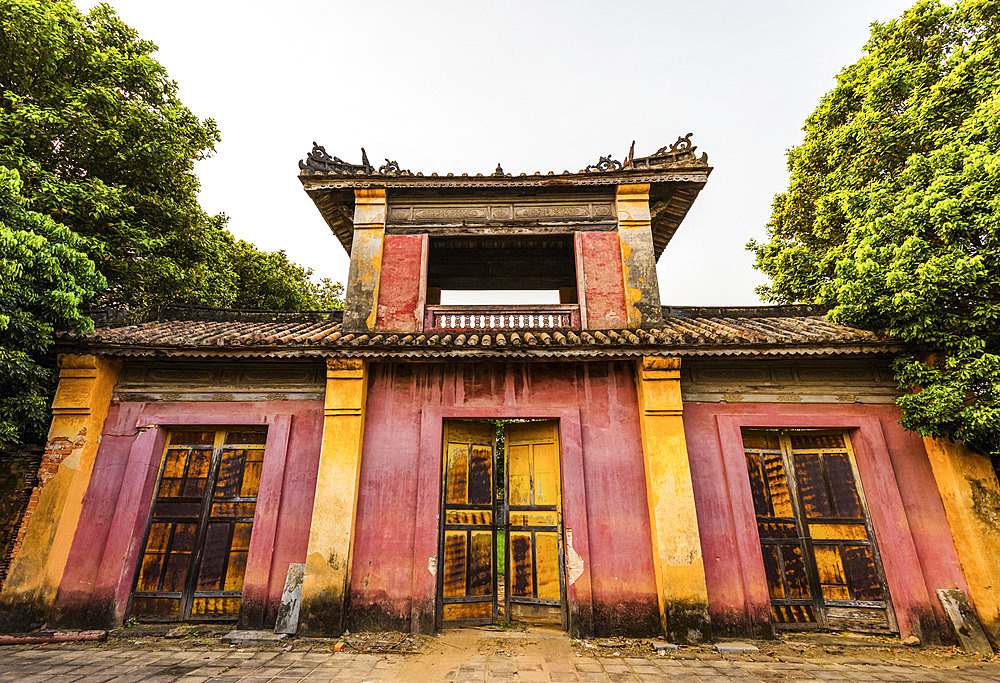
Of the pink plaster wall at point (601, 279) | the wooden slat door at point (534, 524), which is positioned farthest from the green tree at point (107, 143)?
the pink plaster wall at point (601, 279)

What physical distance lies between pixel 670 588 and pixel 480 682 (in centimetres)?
257

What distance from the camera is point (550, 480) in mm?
6246

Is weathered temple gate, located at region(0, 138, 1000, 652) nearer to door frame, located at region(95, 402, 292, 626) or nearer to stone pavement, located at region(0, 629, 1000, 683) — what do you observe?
door frame, located at region(95, 402, 292, 626)

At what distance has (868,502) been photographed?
5.84 meters

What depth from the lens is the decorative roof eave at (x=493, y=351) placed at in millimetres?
5820

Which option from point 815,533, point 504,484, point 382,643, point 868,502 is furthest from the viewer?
point 504,484

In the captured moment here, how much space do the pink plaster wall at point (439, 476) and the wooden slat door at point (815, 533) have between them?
1.82m

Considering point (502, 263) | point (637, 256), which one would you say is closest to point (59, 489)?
point (502, 263)

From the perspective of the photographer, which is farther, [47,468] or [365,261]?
[365,261]

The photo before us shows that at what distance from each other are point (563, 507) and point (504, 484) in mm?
974

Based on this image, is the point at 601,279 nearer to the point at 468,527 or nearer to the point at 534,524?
the point at 534,524

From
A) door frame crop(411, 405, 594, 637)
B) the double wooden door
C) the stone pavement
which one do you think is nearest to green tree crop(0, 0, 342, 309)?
the stone pavement

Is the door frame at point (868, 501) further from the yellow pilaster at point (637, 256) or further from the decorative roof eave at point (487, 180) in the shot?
the decorative roof eave at point (487, 180)

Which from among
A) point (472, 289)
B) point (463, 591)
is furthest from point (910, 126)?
point (463, 591)
